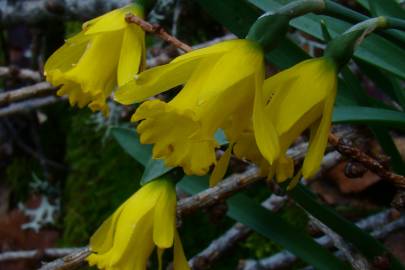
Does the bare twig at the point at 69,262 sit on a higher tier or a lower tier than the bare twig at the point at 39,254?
higher

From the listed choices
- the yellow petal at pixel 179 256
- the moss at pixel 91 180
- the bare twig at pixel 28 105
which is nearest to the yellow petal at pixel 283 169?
the yellow petal at pixel 179 256

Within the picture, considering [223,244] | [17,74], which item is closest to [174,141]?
[223,244]

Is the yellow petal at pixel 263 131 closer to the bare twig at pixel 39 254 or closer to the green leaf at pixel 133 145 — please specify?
the green leaf at pixel 133 145

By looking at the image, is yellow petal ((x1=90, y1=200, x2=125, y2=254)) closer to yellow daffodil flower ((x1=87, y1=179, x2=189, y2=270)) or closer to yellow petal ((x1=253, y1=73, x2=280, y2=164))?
yellow daffodil flower ((x1=87, y1=179, x2=189, y2=270))

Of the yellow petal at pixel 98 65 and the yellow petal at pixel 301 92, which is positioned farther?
the yellow petal at pixel 98 65

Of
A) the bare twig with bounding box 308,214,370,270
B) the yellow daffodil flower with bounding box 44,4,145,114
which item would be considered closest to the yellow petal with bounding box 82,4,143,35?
the yellow daffodil flower with bounding box 44,4,145,114

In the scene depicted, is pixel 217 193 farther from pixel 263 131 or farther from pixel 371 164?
pixel 263 131

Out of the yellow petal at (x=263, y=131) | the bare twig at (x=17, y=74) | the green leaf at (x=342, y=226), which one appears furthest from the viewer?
the bare twig at (x=17, y=74)
